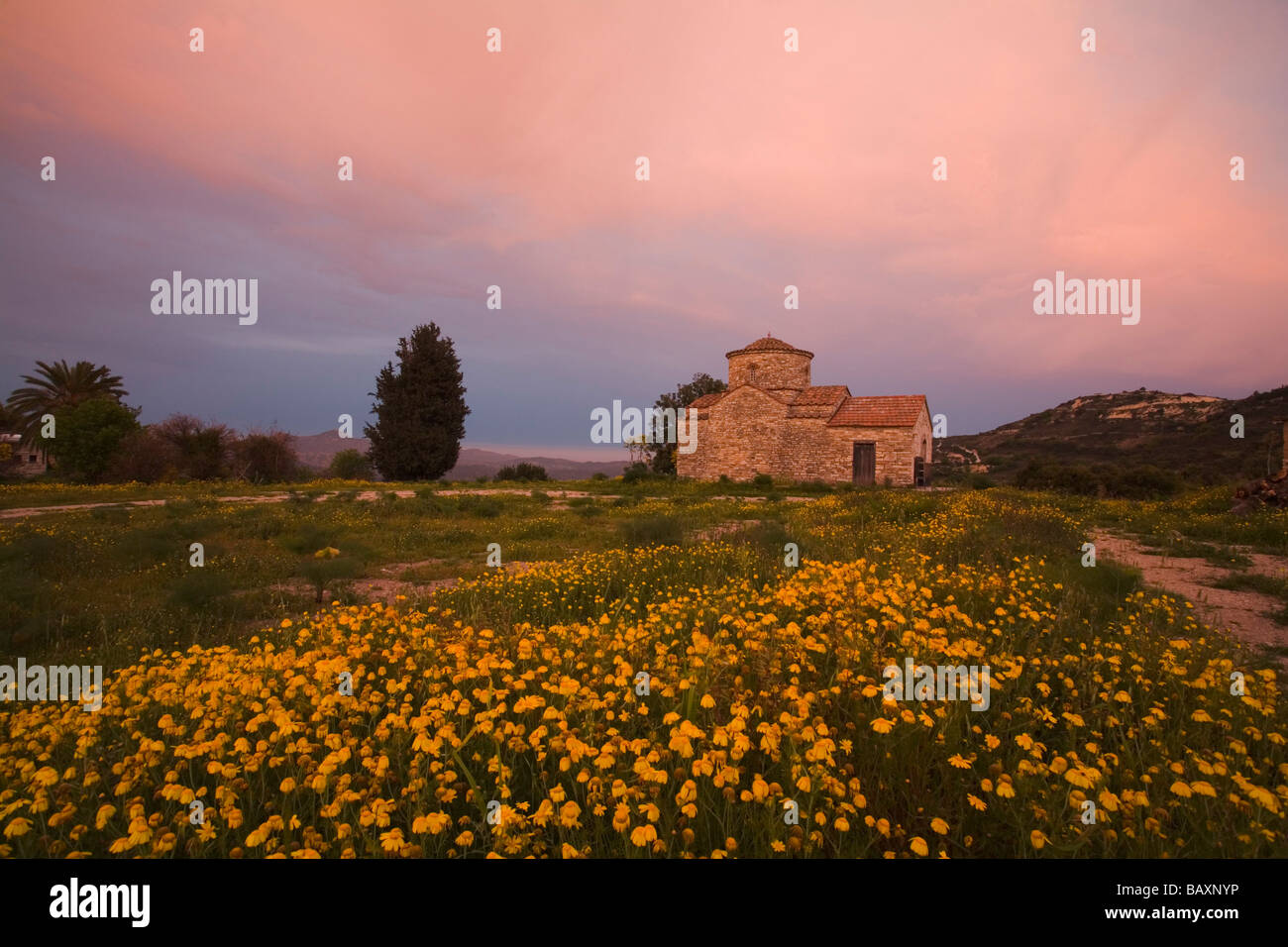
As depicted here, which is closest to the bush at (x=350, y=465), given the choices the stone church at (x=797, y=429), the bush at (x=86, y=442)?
the bush at (x=86, y=442)

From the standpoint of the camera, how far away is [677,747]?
241cm

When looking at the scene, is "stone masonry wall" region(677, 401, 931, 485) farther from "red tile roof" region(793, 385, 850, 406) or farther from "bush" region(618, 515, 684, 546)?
"bush" region(618, 515, 684, 546)

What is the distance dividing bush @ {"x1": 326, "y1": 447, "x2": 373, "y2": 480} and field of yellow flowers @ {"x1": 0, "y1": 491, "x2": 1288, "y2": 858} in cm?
4628

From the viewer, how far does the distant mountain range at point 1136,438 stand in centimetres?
3519

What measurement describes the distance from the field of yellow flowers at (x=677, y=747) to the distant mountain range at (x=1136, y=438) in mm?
24228

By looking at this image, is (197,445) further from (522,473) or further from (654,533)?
(654,533)

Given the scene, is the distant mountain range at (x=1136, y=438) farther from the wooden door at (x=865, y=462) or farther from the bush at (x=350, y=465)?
the bush at (x=350, y=465)

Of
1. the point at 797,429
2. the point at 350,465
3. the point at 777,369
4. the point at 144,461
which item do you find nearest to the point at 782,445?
the point at 797,429

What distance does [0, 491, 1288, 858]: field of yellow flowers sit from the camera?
2260mm

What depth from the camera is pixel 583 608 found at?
6359mm

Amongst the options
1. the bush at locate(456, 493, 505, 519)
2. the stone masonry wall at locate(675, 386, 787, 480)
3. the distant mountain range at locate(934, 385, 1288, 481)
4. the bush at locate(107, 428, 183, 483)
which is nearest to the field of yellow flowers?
the bush at locate(456, 493, 505, 519)

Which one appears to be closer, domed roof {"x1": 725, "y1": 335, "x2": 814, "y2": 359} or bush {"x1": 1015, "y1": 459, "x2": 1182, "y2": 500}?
bush {"x1": 1015, "y1": 459, "x2": 1182, "y2": 500}

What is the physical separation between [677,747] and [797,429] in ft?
107
